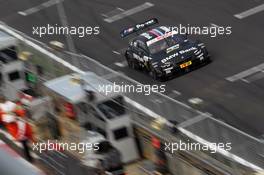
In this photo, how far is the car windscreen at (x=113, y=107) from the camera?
24172 millimetres

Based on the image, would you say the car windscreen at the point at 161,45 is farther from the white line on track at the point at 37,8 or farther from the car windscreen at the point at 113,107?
the white line on track at the point at 37,8

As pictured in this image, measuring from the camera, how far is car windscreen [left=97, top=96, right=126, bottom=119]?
79.3ft

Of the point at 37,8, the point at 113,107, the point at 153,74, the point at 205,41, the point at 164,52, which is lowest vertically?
the point at 37,8

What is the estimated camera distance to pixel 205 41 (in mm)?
35688

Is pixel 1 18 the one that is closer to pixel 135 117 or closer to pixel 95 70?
pixel 95 70

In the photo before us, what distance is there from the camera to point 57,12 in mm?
42031

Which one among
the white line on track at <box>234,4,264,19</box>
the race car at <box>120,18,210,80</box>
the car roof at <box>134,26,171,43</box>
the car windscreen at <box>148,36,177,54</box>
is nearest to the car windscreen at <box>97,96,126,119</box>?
the race car at <box>120,18,210,80</box>

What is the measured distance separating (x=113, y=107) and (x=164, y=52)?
888 centimetres

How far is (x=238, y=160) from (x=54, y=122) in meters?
7.85

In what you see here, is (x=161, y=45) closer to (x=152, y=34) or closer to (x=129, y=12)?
(x=152, y=34)

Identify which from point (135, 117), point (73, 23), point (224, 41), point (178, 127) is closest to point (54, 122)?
point (135, 117)

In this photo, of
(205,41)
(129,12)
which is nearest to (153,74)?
(205,41)

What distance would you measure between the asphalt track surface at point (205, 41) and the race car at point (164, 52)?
0.36m

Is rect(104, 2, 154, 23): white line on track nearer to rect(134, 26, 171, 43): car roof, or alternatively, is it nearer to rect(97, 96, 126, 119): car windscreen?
rect(134, 26, 171, 43): car roof
